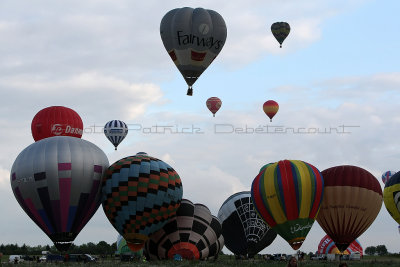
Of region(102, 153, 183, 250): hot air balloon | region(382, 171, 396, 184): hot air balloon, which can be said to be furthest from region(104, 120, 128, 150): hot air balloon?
region(382, 171, 396, 184): hot air balloon

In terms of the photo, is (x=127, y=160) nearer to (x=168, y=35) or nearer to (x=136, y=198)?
(x=136, y=198)

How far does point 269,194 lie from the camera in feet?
120

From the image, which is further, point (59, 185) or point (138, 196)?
point (138, 196)

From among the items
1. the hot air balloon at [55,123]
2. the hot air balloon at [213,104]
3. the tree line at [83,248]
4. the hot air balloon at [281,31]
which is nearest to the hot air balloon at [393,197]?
the hot air balloon at [281,31]

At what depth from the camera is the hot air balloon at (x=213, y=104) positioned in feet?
184

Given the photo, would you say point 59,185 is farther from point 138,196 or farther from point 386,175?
point 386,175

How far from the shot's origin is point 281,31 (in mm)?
52688

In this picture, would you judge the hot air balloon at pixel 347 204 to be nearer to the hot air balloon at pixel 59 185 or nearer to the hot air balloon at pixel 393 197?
the hot air balloon at pixel 393 197

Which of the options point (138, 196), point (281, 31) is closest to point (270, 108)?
point (281, 31)

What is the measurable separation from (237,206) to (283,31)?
52.2 feet

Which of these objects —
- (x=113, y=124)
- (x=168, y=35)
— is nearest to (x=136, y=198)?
(x=168, y=35)

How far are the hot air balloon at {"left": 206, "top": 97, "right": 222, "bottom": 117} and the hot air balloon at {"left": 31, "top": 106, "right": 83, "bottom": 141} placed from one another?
16.5 m

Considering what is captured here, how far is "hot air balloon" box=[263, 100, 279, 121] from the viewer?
56600 millimetres

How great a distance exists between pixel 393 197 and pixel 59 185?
71.2 feet
